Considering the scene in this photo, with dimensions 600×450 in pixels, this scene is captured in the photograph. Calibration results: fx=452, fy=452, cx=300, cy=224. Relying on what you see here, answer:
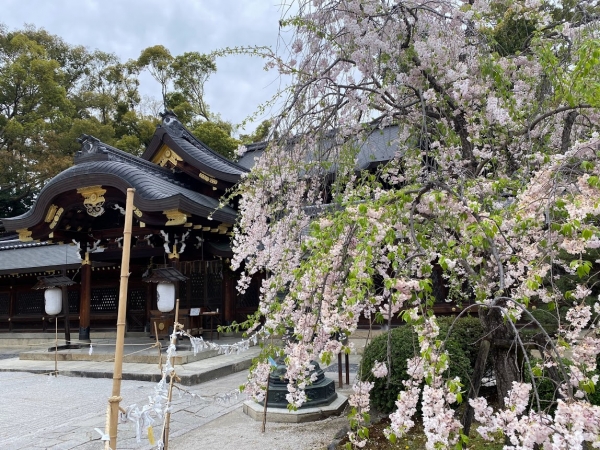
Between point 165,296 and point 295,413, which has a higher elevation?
point 165,296

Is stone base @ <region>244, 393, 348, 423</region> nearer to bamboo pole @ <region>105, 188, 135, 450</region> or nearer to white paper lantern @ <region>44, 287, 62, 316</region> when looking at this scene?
bamboo pole @ <region>105, 188, 135, 450</region>

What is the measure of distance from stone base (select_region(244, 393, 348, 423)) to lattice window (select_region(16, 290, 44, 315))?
12.7 metres

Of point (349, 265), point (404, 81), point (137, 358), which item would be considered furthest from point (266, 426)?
point (137, 358)

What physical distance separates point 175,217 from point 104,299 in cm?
665

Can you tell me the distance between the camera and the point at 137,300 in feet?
43.0

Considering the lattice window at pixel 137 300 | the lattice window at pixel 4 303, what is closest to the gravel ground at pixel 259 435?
the lattice window at pixel 137 300

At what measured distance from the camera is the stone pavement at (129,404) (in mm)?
4395

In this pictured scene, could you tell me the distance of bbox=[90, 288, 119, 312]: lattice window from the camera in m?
13.7

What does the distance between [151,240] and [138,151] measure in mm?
16767

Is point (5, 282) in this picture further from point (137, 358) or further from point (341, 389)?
point (341, 389)

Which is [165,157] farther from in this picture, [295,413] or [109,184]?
[295,413]

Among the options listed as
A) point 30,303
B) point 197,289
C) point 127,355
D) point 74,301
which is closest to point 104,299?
point 74,301

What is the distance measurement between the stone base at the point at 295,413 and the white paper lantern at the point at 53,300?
7.18 metres

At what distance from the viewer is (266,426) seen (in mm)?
4711
